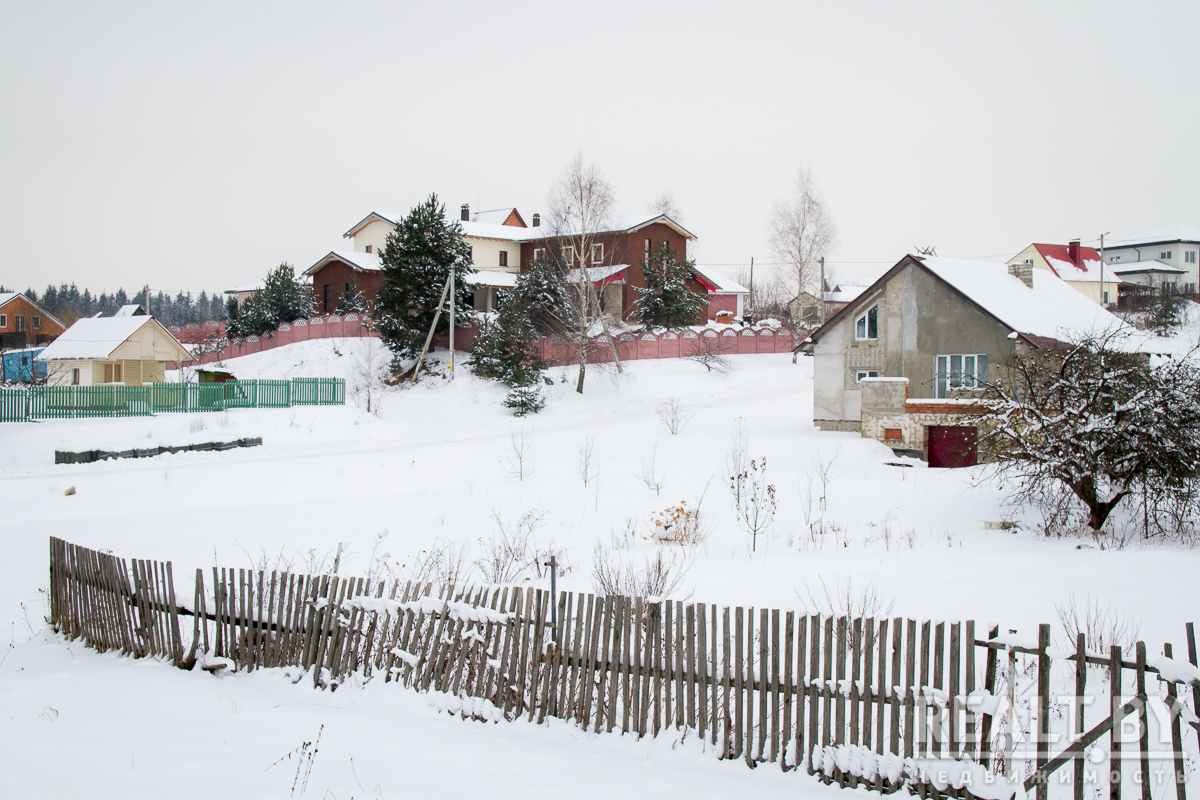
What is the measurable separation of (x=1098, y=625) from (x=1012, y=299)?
74.4 ft

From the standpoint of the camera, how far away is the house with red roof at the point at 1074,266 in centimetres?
6462

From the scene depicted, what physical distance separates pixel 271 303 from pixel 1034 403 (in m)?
49.4

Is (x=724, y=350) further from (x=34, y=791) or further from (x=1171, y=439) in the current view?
(x=34, y=791)

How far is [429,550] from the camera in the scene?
13.5m

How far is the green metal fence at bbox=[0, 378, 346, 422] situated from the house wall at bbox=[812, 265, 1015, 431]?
880 inches

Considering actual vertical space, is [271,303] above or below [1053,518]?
above

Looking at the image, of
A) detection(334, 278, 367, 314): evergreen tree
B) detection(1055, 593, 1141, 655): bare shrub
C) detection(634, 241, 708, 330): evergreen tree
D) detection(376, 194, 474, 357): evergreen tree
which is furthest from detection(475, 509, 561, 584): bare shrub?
detection(334, 278, 367, 314): evergreen tree

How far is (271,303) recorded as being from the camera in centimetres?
5209

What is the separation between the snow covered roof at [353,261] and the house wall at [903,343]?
32.6 m

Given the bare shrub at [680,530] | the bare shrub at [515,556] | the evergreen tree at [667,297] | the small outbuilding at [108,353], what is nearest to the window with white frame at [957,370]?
the bare shrub at [680,530]

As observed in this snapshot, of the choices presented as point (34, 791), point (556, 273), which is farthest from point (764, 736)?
point (556, 273)

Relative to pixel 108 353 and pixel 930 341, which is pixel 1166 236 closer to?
pixel 930 341

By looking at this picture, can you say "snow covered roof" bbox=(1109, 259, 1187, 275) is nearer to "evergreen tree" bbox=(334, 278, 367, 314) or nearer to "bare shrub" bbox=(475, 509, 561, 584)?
Result: "evergreen tree" bbox=(334, 278, 367, 314)

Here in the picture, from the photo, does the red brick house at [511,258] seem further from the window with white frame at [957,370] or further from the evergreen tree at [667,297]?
the window with white frame at [957,370]
